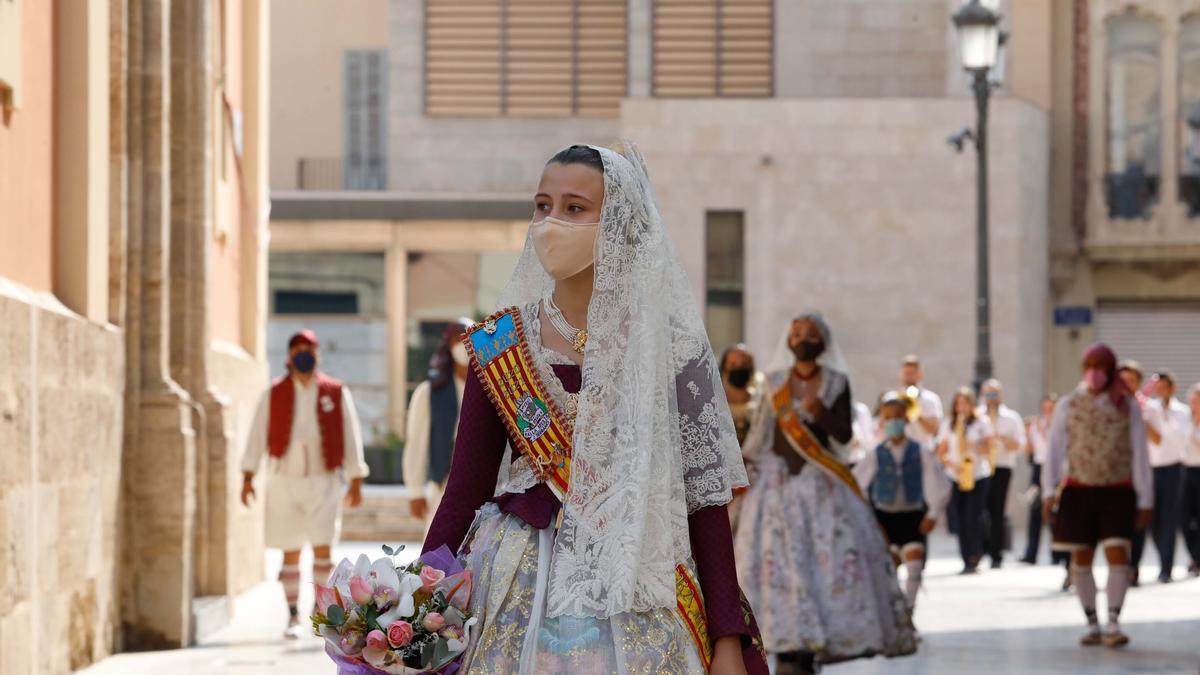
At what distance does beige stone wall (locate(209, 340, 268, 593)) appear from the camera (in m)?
14.3

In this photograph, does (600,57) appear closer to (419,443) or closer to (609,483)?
(419,443)

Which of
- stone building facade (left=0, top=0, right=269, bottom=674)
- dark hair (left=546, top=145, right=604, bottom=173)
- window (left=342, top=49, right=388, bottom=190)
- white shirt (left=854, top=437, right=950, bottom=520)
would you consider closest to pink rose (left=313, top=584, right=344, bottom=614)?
dark hair (left=546, top=145, right=604, bottom=173)

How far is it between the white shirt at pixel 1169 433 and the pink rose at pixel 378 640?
16654 mm

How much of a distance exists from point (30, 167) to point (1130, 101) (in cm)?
2607

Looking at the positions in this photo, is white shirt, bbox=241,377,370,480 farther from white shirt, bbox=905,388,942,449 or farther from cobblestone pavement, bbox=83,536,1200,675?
white shirt, bbox=905,388,942,449

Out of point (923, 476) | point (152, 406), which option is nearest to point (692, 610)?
point (152, 406)

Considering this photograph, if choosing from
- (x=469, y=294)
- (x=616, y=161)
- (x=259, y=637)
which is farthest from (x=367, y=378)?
(x=616, y=161)

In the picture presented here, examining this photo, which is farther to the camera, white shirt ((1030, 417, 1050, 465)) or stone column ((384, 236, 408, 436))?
stone column ((384, 236, 408, 436))

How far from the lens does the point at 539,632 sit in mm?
4625

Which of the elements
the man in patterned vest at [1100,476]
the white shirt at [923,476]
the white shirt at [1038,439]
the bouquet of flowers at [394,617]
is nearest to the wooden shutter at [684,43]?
the white shirt at [1038,439]

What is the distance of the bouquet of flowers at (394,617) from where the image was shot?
179 inches

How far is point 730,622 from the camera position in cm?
471

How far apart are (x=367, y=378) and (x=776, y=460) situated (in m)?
21.2

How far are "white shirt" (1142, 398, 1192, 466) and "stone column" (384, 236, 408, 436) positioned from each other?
46.0ft
